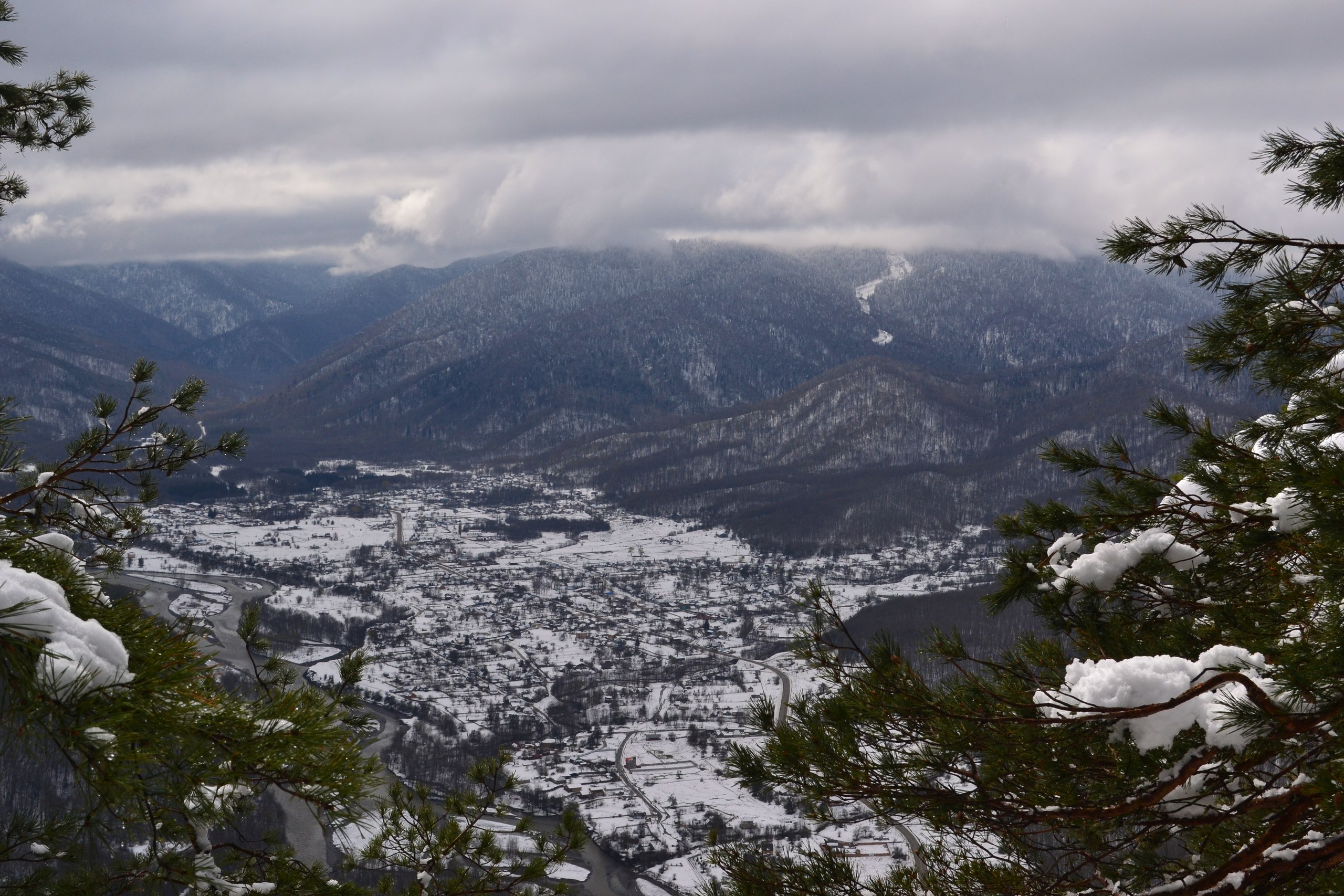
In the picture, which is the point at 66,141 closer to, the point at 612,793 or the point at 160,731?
the point at 160,731

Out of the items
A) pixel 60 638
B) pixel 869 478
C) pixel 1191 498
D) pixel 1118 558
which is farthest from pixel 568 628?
pixel 869 478

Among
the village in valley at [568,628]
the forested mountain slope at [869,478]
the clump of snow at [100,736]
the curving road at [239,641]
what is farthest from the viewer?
the forested mountain slope at [869,478]

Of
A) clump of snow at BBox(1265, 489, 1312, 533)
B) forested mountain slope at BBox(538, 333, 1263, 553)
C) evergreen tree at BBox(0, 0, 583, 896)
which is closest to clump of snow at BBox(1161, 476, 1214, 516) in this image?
clump of snow at BBox(1265, 489, 1312, 533)

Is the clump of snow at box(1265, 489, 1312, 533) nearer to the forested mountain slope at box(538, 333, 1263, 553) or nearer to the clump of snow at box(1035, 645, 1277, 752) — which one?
the clump of snow at box(1035, 645, 1277, 752)

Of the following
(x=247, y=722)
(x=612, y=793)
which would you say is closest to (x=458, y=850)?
(x=247, y=722)

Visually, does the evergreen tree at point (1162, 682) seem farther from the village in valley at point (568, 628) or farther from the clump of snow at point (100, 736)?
the clump of snow at point (100, 736)

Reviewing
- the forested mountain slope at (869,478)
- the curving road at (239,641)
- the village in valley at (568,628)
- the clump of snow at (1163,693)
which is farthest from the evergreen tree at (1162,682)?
the forested mountain slope at (869,478)

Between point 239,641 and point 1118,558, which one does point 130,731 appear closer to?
point 1118,558
